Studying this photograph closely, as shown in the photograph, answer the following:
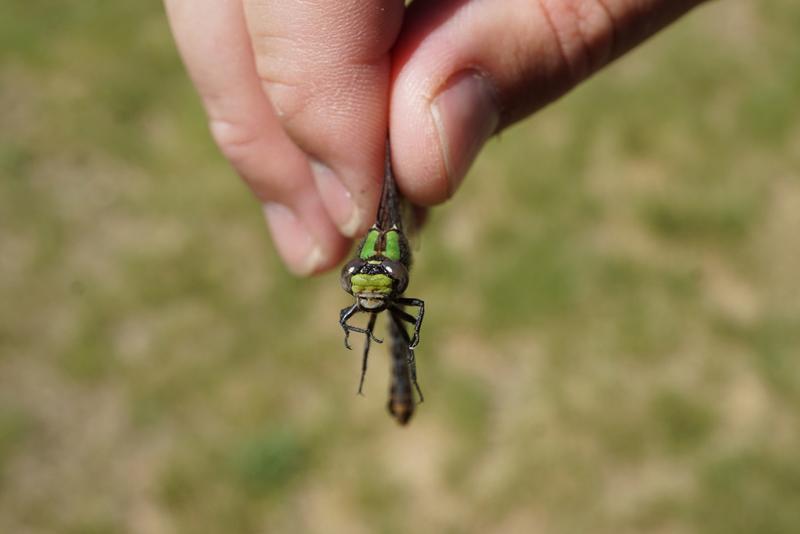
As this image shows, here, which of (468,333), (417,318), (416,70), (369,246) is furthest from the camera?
(468,333)

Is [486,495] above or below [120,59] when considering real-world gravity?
below

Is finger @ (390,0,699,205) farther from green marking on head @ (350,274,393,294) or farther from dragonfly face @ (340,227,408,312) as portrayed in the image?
green marking on head @ (350,274,393,294)

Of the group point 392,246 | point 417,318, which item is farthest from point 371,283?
point 392,246

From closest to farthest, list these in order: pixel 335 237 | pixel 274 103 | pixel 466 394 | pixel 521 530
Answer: pixel 274 103 < pixel 335 237 < pixel 521 530 < pixel 466 394

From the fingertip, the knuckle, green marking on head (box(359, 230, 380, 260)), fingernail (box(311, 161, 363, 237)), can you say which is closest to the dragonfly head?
green marking on head (box(359, 230, 380, 260))

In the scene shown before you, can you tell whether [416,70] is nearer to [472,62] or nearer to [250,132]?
[472,62]

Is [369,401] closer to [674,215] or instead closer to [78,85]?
[674,215]

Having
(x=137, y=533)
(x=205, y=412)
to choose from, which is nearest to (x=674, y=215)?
(x=205, y=412)
